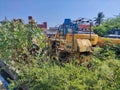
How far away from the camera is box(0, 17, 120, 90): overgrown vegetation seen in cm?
478

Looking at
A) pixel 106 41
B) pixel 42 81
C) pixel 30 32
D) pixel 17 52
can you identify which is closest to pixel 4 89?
pixel 17 52

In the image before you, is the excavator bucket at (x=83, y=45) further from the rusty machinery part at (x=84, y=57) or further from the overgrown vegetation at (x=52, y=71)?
the overgrown vegetation at (x=52, y=71)

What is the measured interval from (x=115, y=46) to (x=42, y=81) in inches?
150

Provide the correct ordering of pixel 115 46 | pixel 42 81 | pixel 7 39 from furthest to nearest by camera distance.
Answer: pixel 115 46 < pixel 7 39 < pixel 42 81

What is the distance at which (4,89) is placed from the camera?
7.24 metres

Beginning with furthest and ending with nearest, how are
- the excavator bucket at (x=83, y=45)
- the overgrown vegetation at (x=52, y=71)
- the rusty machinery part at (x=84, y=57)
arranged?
1. the excavator bucket at (x=83, y=45)
2. the rusty machinery part at (x=84, y=57)
3. the overgrown vegetation at (x=52, y=71)

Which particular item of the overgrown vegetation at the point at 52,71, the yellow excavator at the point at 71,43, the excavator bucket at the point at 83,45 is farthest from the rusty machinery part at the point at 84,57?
the overgrown vegetation at the point at 52,71

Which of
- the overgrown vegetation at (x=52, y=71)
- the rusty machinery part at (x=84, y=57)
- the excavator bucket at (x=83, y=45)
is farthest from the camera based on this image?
the excavator bucket at (x=83, y=45)

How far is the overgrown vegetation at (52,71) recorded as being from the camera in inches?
188

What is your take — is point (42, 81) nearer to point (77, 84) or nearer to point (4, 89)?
point (77, 84)

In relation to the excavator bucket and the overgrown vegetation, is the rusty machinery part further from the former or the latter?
the overgrown vegetation

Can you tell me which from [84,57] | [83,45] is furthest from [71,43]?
[84,57]

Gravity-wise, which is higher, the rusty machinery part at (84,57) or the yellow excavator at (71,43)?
the yellow excavator at (71,43)

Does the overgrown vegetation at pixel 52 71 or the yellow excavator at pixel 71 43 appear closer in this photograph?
the overgrown vegetation at pixel 52 71
